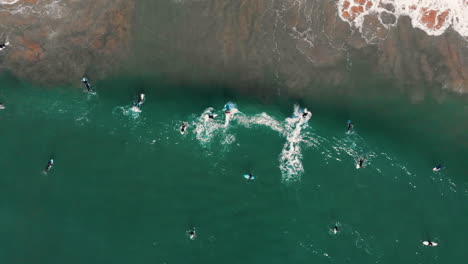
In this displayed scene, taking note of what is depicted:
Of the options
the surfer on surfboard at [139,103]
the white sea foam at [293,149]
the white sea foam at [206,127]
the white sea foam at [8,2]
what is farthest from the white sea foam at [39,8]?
the white sea foam at [293,149]

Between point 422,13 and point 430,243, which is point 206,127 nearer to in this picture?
point 430,243

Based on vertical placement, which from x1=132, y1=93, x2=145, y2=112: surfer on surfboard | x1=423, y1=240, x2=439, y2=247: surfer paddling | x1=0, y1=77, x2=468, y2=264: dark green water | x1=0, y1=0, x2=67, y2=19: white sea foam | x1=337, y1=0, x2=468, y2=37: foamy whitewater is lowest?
x1=423, y1=240, x2=439, y2=247: surfer paddling

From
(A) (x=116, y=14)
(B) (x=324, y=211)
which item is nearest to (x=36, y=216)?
(A) (x=116, y=14)

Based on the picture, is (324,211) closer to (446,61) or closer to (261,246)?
(261,246)

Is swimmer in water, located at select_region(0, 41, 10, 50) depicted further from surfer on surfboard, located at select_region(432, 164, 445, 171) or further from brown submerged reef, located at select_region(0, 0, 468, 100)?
surfer on surfboard, located at select_region(432, 164, 445, 171)

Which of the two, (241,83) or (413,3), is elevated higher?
(413,3)

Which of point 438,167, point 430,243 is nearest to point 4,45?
point 438,167

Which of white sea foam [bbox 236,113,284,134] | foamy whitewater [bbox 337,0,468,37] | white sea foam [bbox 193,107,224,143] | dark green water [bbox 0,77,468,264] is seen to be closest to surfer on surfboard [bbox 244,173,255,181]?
dark green water [bbox 0,77,468,264]
